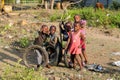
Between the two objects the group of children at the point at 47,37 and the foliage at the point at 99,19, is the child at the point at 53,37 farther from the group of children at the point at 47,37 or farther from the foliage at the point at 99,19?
Result: the foliage at the point at 99,19

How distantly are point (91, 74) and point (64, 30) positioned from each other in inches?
52.8

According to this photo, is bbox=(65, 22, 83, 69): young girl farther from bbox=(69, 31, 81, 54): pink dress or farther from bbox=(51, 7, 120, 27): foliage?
bbox=(51, 7, 120, 27): foliage

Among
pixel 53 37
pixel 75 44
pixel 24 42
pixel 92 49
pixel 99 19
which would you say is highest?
pixel 53 37

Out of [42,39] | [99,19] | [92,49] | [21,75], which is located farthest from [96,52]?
[99,19]

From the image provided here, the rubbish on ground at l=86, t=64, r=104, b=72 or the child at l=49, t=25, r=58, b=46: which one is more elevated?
the child at l=49, t=25, r=58, b=46

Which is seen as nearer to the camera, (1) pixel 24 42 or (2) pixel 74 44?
(2) pixel 74 44

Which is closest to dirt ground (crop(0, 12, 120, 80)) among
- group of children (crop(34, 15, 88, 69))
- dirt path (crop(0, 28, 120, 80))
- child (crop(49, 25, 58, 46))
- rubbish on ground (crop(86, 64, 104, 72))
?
dirt path (crop(0, 28, 120, 80))

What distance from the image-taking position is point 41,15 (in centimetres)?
1811

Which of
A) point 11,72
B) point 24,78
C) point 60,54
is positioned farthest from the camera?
point 60,54

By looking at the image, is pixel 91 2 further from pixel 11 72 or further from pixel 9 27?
pixel 11 72

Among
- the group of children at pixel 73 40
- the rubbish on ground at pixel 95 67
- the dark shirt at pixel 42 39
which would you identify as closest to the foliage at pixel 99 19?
the group of children at pixel 73 40

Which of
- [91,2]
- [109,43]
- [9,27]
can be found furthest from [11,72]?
[91,2]

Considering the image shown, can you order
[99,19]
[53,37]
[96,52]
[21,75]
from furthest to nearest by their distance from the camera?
[99,19] → [96,52] → [53,37] → [21,75]

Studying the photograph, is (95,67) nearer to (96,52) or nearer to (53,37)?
(53,37)
